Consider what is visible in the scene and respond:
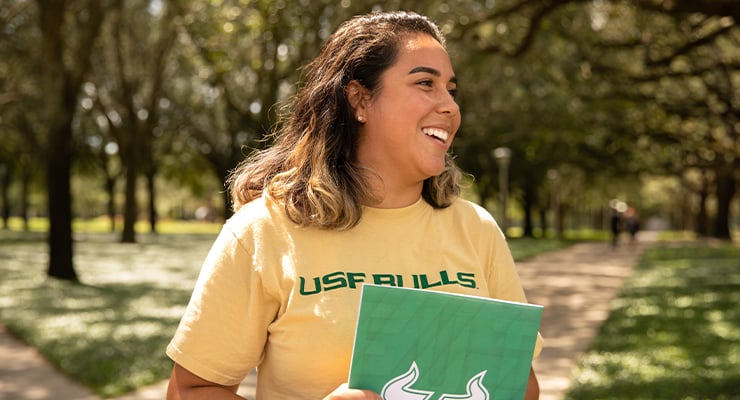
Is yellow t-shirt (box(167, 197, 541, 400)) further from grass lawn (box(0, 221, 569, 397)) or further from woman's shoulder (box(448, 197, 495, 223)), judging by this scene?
grass lawn (box(0, 221, 569, 397))

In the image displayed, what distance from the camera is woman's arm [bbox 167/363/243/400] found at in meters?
1.90

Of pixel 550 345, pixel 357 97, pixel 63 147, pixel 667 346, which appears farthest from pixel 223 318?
pixel 63 147

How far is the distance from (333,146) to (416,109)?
0.25 m

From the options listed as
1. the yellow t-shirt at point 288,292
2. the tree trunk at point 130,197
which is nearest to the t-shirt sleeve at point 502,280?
the yellow t-shirt at point 288,292

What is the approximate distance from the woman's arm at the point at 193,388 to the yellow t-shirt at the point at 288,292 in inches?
1.1

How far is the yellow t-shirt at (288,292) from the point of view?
1.88 meters

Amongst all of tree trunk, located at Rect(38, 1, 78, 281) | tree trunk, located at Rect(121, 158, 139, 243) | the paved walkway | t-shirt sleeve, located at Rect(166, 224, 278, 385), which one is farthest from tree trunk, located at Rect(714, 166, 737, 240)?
t-shirt sleeve, located at Rect(166, 224, 278, 385)

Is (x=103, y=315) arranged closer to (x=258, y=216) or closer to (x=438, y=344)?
(x=258, y=216)

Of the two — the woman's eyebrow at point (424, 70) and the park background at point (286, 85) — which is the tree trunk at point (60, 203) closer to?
the park background at point (286, 85)

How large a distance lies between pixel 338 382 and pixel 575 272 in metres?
18.6

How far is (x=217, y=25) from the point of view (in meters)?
13.0

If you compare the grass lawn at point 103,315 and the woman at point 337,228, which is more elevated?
the woman at point 337,228

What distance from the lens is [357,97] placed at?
2107 millimetres

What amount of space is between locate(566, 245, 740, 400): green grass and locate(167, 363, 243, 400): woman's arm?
5.00m
